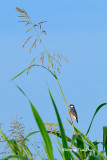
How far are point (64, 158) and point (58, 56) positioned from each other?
191cm

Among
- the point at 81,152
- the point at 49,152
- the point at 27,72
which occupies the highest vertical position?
the point at 27,72

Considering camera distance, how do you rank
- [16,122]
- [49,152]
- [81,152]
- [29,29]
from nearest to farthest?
[49,152] < [81,152] < [16,122] < [29,29]

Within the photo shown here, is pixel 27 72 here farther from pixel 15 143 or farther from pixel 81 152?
pixel 81 152

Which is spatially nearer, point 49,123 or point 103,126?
point 49,123

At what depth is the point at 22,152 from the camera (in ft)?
13.4

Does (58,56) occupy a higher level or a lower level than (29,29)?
lower

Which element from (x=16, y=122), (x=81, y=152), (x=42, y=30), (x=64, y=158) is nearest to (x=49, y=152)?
(x=64, y=158)

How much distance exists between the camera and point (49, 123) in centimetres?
402

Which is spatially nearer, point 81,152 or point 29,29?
point 81,152

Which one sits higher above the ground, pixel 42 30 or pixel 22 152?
pixel 42 30

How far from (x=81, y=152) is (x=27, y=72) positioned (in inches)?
47.9

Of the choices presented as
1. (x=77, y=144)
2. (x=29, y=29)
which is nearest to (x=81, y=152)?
(x=77, y=144)

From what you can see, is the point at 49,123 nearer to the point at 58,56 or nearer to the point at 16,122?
the point at 16,122

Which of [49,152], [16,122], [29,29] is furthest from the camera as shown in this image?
[29,29]
